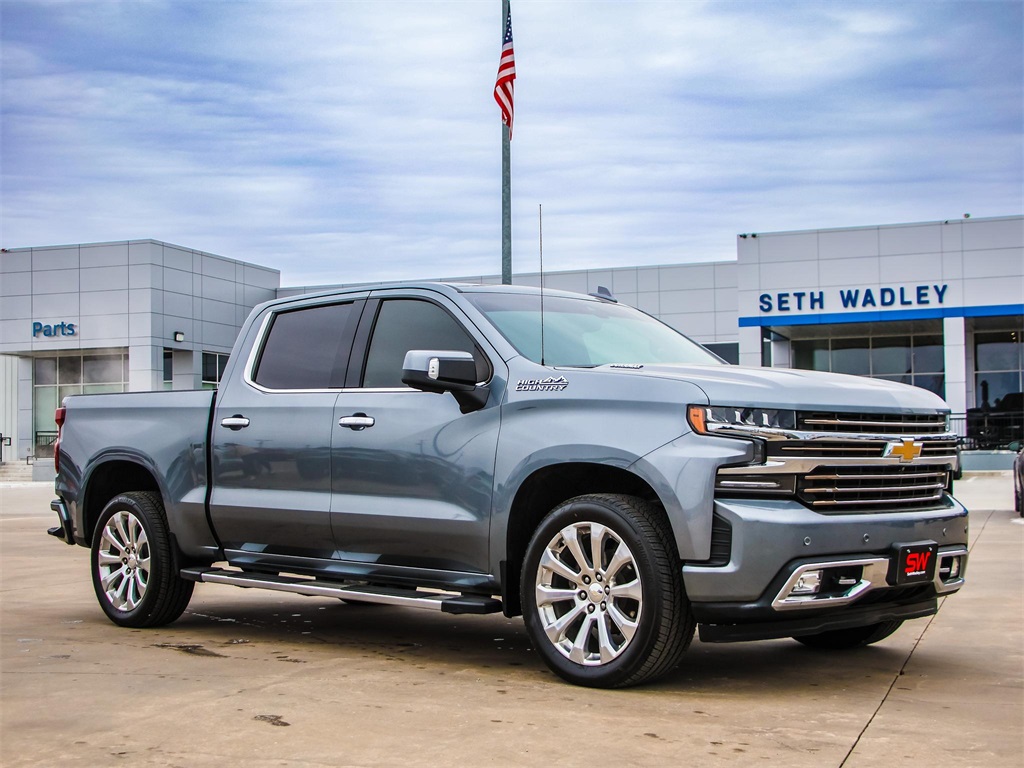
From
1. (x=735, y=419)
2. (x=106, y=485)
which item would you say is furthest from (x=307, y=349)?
(x=735, y=419)

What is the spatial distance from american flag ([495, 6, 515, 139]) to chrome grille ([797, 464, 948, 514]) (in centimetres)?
1024

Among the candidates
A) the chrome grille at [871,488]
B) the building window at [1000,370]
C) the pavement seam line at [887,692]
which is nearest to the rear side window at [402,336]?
the chrome grille at [871,488]

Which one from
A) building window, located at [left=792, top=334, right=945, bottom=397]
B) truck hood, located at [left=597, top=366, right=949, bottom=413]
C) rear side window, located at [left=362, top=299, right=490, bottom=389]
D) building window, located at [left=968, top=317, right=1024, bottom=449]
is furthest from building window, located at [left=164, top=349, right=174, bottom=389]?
truck hood, located at [left=597, top=366, right=949, bottom=413]

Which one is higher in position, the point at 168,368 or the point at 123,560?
the point at 168,368

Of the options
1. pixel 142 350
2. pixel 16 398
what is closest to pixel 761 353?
pixel 142 350

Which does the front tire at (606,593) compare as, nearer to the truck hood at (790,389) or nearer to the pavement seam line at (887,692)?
the truck hood at (790,389)

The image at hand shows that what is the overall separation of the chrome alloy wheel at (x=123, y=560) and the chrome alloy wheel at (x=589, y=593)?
10.3 feet

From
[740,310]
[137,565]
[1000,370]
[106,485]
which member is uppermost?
[740,310]

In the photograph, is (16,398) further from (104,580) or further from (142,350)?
(104,580)

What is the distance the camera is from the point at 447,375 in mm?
6023

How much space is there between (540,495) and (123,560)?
3.23 meters

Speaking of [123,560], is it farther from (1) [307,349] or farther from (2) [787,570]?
(2) [787,570]

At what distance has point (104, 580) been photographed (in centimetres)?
794

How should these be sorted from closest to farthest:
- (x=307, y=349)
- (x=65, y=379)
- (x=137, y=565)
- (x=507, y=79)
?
(x=307, y=349) → (x=137, y=565) → (x=507, y=79) → (x=65, y=379)
